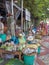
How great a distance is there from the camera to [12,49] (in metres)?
8.09

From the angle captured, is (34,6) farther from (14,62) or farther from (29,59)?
(29,59)

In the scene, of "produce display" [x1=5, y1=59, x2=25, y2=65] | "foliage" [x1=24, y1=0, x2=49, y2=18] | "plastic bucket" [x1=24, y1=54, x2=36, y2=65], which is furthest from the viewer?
"foliage" [x1=24, y1=0, x2=49, y2=18]

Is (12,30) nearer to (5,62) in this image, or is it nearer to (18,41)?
(18,41)

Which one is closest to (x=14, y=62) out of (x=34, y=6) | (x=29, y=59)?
(x=29, y=59)

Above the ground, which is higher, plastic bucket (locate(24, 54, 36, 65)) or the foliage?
the foliage

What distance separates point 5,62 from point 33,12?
25.9 feet

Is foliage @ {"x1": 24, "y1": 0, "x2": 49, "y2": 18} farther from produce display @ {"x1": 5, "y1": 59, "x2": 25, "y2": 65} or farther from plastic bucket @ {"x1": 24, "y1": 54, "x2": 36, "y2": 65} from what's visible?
plastic bucket @ {"x1": 24, "y1": 54, "x2": 36, "y2": 65}

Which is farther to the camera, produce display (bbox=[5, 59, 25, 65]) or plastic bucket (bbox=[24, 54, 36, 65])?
produce display (bbox=[5, 59, 25, 65])

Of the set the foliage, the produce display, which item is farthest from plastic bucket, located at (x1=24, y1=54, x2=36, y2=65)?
the foliage

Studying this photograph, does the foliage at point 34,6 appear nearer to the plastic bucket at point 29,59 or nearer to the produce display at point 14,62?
the produce display at point 14,62

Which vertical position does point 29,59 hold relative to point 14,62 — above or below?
above

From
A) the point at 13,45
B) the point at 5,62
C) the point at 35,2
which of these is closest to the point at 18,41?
the point at 13,45

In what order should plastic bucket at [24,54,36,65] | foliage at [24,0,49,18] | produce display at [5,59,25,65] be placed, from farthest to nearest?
foliage at [24,0,49,18]
produce display at [5,59,25,65]
plastic bucket at [24,54,36,65]

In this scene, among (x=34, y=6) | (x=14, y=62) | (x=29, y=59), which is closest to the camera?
(x=29, y=59)
